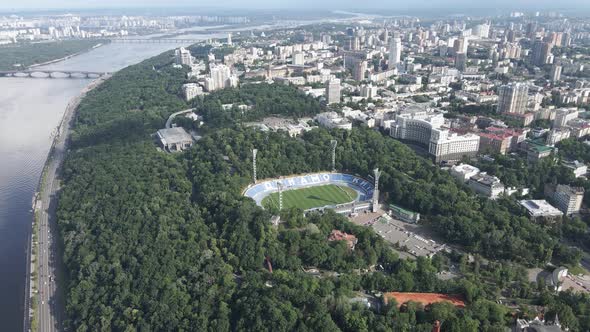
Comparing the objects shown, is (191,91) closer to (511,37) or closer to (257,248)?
(257,248)

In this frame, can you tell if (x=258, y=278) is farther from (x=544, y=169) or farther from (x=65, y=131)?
(x=65, y=131)

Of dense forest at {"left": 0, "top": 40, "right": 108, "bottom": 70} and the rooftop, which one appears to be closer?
the rooftop

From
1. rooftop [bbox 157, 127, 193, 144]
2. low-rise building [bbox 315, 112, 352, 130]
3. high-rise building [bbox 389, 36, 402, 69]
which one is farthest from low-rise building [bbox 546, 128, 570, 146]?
high-rise building [bbox 389, 36, 402, 69]

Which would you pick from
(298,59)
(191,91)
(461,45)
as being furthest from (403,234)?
(461,45)

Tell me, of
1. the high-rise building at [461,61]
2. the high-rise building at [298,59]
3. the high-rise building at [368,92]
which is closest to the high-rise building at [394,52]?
the high-rise building at [461,61]

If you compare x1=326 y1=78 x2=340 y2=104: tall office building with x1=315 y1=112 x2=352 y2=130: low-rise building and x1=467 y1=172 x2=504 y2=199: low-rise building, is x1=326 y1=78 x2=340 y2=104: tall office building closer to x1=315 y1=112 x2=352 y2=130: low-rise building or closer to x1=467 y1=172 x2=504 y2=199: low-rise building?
x1=315 y1=112 x2=352 y2=130: low-rise building

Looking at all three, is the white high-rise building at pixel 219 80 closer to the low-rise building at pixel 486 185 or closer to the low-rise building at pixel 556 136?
the low-rise building at pixel 486 185
